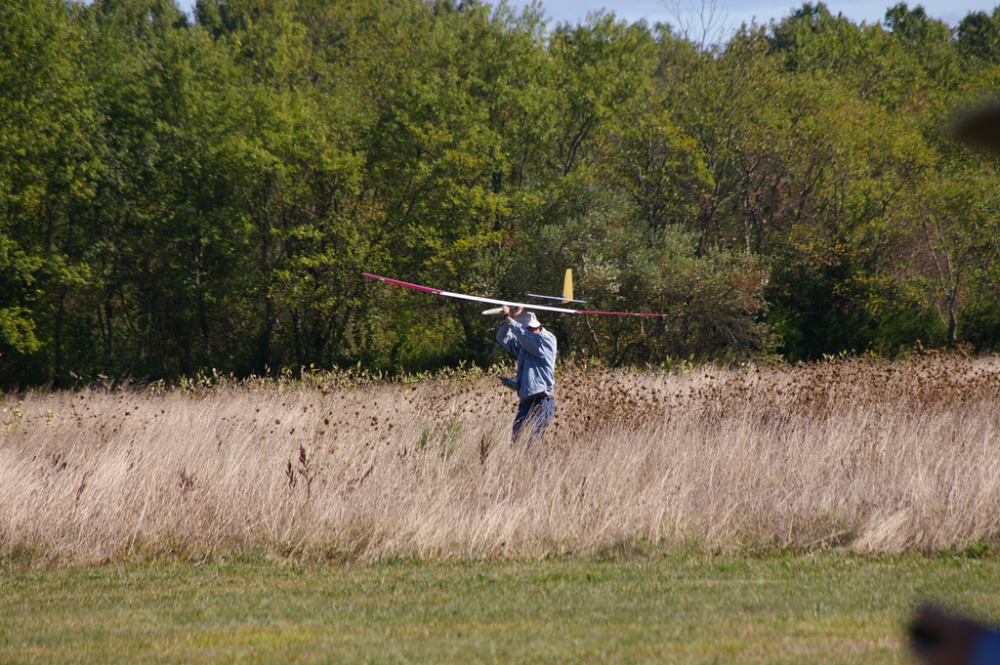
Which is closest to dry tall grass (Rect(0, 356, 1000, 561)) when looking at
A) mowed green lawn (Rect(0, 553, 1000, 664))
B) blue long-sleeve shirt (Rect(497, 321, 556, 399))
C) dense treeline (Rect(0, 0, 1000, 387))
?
mowed green lawn (Rect(0, 553, 1000, 664))

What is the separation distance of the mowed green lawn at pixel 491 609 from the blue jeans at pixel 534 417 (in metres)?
2.23

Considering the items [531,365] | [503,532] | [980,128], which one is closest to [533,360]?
[531,365]

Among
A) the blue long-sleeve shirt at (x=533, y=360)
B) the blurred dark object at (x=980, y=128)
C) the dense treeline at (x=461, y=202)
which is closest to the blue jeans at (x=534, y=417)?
the blue long-sleeve shirt at (x=533, y=360)

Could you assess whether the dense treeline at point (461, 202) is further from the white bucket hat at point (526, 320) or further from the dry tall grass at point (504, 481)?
the dry tall grass at point (504, 481)

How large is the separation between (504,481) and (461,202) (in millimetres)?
21058

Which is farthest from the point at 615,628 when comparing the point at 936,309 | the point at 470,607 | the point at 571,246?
the point at 936,309

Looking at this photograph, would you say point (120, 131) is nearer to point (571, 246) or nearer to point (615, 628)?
point (571, 246)

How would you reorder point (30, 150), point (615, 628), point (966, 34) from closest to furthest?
point (615, 628), point (30, 150), point (966, 34)

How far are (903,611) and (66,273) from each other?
25.6 metres

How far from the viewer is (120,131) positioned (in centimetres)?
2827

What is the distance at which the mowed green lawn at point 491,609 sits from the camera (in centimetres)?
458

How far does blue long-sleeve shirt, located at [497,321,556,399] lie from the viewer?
9.27m

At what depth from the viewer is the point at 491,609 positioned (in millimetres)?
5406

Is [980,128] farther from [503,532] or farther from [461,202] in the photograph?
[461,202]
